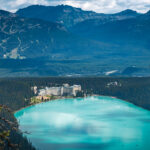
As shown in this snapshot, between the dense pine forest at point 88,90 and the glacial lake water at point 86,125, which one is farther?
the dense pine forest at point 88,90

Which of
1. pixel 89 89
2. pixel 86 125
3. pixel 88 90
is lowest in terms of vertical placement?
pixel 86 125

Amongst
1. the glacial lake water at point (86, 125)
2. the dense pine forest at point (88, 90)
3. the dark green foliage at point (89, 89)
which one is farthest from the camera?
the dark green foliage at point (89, 89)

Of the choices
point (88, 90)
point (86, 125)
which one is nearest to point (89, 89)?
point (88, 90)

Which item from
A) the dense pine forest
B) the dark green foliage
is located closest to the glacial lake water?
the dense pine forest

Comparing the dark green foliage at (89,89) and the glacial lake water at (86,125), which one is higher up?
the dark green foliage at (89,89)

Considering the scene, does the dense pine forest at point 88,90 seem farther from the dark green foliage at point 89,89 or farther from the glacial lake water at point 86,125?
the glacial lake water at point 86,125

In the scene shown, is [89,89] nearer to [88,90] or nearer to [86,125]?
[88,90]

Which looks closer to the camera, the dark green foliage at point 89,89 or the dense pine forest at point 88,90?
the dense pine forest at point 88,90

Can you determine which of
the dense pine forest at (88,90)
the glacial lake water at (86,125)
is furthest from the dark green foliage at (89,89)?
the glacial lake water at (86,125)

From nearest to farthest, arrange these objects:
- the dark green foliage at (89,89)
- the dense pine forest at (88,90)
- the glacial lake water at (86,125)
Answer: the glacial lake water at (86,125)
the dense pine forest at (88,90)
the dark green foliage at (89,89)
